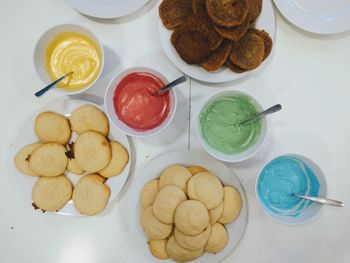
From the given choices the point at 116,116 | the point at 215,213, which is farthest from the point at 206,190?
the point at 116,116

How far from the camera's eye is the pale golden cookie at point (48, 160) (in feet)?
2.88

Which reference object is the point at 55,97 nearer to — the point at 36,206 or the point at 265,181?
the point at 36,206

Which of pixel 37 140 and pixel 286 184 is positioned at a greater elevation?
pixel 37 140

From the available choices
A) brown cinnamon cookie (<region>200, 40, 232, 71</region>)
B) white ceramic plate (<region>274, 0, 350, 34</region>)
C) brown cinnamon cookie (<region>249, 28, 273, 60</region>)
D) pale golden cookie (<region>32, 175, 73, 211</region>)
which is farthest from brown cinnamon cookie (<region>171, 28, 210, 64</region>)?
pale golden cookie (<region>32, 175, 73, 211</region>)

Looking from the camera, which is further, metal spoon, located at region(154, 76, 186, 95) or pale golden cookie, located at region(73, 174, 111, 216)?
pale golden cookie, located at region(73, 174, 111, 216)

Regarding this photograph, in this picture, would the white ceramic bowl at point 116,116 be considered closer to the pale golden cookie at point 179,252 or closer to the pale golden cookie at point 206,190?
the pale golden cookie at point 206,190

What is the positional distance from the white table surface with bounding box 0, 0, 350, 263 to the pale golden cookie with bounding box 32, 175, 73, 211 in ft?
0.32

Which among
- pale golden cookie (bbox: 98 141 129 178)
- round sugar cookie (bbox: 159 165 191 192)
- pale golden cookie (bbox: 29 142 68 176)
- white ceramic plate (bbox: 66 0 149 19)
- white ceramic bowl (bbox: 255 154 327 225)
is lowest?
white ceramic bowl (bbox: 255 154 327 225)

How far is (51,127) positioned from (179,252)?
44cm

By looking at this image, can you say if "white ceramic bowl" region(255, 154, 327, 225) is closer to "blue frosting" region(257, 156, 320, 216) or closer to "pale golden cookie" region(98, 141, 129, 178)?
"blue frosting" region(257, 156, 320, 216)

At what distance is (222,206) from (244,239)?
16cm

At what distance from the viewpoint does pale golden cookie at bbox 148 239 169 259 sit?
88 cm

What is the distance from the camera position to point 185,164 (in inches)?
35.8

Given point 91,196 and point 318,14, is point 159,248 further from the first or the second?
point 318,14
